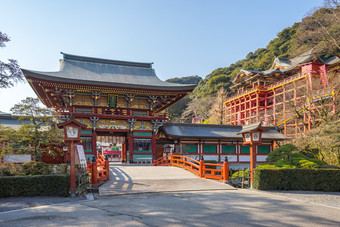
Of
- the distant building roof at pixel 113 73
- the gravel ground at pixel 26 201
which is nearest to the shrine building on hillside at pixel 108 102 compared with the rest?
the distant building roof at pixel 113 73

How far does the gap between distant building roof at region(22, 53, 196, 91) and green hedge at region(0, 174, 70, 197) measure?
12963 mm

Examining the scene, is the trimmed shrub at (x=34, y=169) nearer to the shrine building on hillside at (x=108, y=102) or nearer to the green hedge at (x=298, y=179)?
the green hedge at (x=298, y=179)

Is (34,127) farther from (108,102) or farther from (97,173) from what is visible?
(108,102)

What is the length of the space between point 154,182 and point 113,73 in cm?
1681

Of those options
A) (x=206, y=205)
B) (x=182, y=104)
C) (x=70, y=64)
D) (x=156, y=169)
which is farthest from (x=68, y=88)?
(x=182, y=104)

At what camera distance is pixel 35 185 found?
10.2 metres

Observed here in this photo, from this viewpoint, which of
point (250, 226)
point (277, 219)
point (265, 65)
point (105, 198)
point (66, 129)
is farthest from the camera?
point (265, 65)

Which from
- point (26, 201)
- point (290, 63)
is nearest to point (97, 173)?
point (26, 201)

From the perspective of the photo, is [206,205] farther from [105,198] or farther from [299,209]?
[105,198]

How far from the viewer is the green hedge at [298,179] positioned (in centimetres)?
1225

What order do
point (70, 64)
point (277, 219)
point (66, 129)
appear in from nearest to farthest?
point (277, 219) < point (66, 129) < point (70, 64)

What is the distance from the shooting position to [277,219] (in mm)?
6902

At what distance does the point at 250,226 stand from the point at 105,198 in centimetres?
579

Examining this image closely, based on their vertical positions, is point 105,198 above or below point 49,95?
below
